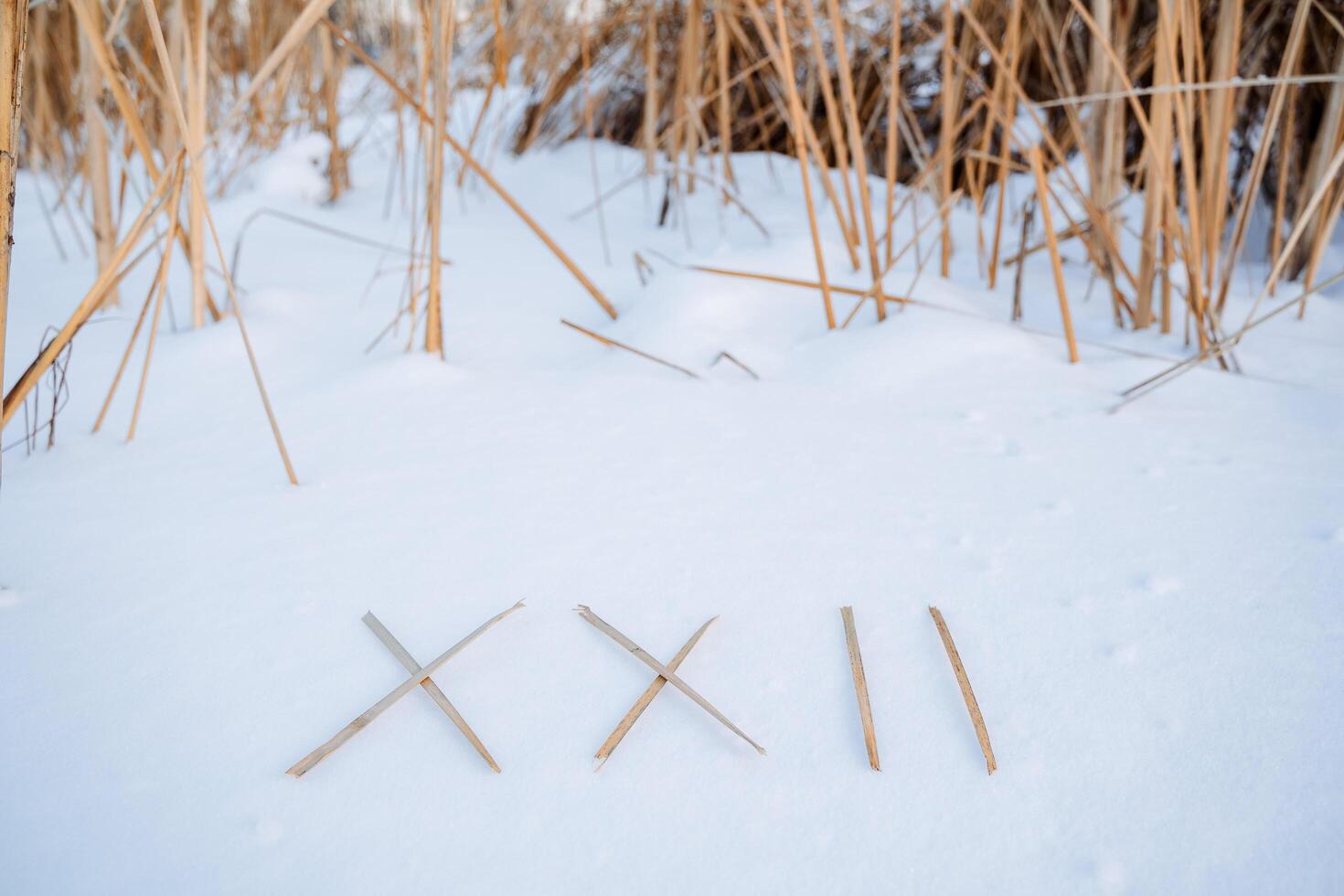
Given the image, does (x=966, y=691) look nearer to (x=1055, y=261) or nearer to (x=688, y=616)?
(x=688, y=616)

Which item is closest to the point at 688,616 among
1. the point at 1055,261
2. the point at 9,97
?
the point at 9,97

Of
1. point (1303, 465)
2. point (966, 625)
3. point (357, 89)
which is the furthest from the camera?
point (357, 89)

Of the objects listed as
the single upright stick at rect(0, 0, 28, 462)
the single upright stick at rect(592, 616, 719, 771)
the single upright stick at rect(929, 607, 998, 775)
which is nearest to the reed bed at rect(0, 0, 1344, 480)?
the single upright stick at rect(0, 0, 28, 462)

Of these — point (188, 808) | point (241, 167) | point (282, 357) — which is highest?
point (241, 167)

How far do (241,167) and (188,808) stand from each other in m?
1.73

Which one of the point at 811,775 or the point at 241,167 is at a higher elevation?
the point at 241,167

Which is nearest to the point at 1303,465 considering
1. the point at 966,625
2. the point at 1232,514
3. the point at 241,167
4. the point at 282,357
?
the point at 1232,514

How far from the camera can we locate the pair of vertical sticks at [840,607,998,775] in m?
0.40

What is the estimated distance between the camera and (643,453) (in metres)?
0.66

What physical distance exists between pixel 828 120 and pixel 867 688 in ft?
4.91

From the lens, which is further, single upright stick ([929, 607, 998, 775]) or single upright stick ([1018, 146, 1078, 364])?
single upright stick ([1018, 146, 1078, 364])

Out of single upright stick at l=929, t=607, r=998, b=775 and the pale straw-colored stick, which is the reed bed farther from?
single upright stick at l=929, t=607, r=998, b=775

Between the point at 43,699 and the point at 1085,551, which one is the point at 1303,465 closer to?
the point at 1085,551

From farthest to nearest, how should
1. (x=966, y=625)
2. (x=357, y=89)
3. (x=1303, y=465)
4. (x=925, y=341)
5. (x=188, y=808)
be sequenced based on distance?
(x=357, y=89) → (x=925, y=341) → (x=1303, y=465) → (x=966, y=625) → (x=188, y=808)
